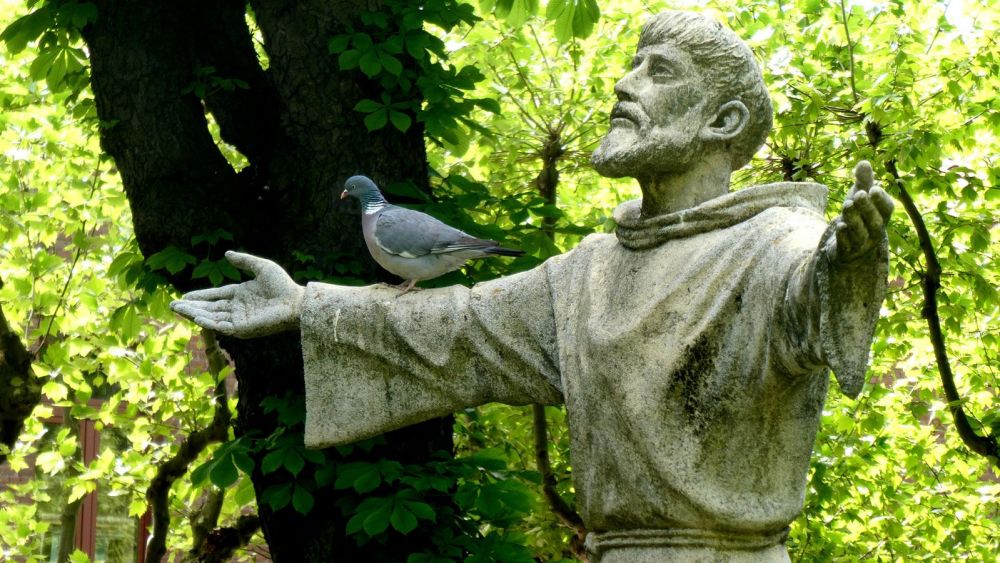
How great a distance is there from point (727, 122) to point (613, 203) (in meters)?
7.30

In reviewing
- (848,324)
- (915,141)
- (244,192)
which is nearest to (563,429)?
(915,141)

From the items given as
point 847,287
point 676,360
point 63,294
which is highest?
point 63,294

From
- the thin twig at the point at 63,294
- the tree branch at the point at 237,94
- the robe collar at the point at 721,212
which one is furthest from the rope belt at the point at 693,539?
the thin twig at the point at 63,294

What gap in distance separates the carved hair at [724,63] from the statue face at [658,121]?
0.03 metres

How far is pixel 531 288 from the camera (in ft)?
13.9

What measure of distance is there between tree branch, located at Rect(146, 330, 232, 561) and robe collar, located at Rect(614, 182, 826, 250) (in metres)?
5.74

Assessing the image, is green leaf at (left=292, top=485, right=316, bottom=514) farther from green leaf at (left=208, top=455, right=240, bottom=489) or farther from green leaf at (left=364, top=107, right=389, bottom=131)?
green leaf at (left=364, top=107, right=389, bottom=131)

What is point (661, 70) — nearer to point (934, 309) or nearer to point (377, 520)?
point (377, 520)

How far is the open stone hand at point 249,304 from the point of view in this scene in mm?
4230

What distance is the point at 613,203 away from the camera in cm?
Result: 1126

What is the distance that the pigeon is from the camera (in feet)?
15.1

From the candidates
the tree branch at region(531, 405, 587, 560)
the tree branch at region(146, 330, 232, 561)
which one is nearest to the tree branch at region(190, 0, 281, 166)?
the tree branch at region(531, 405, 587, 560)

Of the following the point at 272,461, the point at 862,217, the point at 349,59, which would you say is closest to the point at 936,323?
the point at 349,59

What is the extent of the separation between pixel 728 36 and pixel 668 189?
17.4 inches
